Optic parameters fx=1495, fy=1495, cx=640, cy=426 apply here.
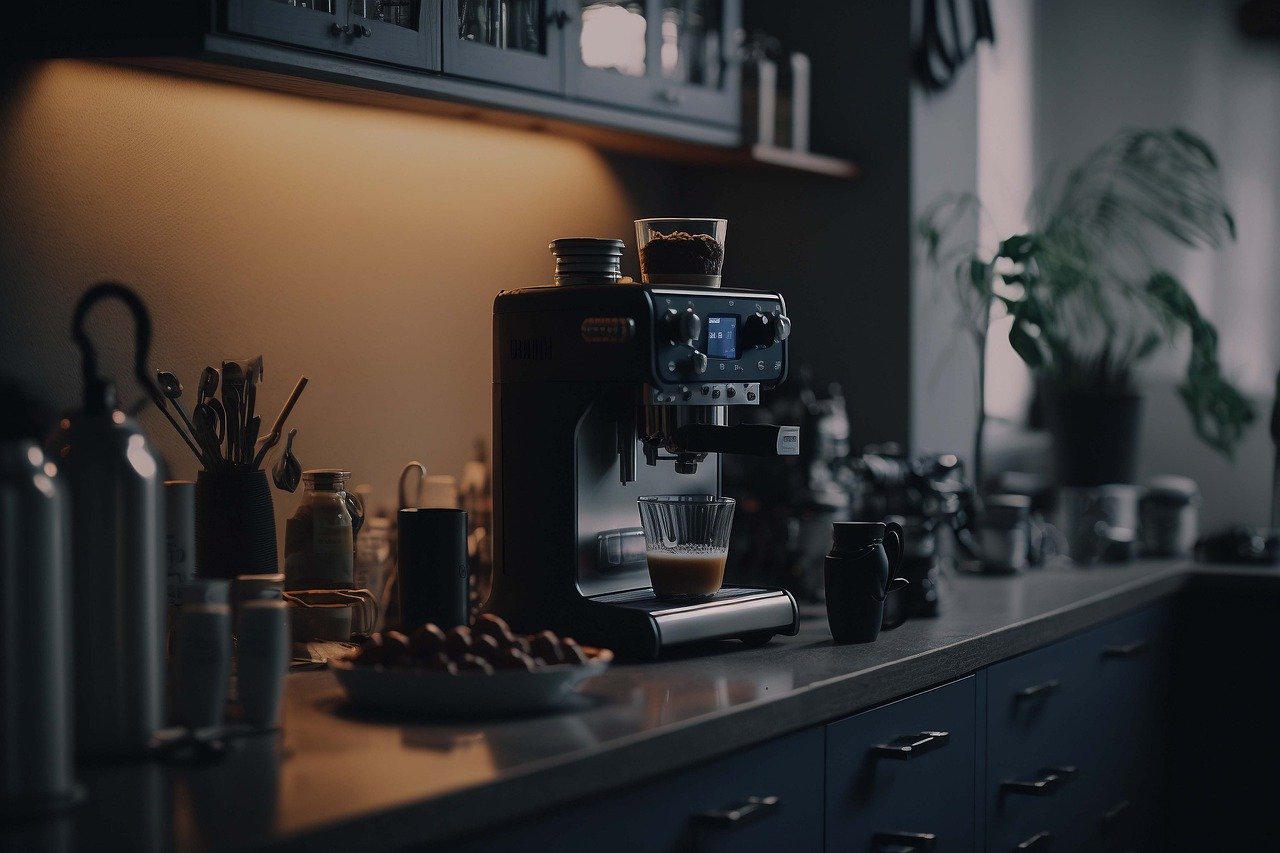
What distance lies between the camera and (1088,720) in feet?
8.00

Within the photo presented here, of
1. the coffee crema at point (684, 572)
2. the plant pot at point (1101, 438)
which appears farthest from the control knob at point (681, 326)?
the plant pot at point (1101, 438)

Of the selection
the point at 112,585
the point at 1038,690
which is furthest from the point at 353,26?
the point at 1038,690

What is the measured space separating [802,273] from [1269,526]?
141cm

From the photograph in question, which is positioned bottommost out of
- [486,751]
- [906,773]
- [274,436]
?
[906,773]

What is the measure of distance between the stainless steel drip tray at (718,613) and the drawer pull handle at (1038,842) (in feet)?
1.78

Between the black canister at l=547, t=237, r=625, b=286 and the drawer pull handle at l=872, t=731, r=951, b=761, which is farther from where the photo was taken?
the black canister at l=547, t=237, r=625, b=286

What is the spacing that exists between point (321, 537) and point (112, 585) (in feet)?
2.22

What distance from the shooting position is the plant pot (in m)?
3.27

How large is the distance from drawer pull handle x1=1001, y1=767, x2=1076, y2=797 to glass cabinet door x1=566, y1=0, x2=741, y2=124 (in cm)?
114

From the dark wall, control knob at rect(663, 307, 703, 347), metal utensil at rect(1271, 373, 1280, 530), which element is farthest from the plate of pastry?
metal utensil at rect(1271, 373, 1280, 530)

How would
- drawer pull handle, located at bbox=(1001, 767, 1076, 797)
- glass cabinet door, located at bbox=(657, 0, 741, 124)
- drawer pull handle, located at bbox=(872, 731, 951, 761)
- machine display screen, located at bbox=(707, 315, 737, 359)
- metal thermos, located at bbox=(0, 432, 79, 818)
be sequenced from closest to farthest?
metal thermos, located at bbox=(0, 432, 79, 818) → drawer pull handle, located at bbox=(872, 731, 951, 761) → machine display screen, located at bbox=(707, 315, 737, 359) → drawer pull handle, located at bbox=(1001, 767, 1076, 797) → glass cabinet door, located at bbox=(657, 0, 741, 124)

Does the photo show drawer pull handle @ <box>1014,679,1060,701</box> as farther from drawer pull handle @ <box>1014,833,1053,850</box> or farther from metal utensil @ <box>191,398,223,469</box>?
metal utensil @ <box>191,398,223,469</box>

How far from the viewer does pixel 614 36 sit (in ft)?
7.33

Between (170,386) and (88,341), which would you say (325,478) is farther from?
(88,341)
